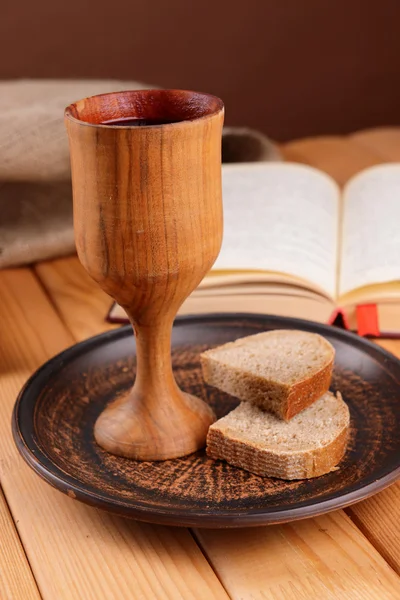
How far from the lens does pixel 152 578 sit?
64 cm

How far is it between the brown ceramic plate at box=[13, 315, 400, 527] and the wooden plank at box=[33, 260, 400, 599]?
0.10 feet

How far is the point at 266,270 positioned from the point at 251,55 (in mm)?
1529

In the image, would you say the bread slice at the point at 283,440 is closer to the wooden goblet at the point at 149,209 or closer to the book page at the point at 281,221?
the wooden goblet at the point at 149,209

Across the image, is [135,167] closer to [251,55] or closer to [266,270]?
[266,270]

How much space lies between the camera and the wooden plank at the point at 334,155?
1592mm

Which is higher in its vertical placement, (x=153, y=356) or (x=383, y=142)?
(x=153, y=356)

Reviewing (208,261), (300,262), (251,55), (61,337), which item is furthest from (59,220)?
(251,55)

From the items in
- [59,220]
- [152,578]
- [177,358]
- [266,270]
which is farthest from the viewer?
[59,220]

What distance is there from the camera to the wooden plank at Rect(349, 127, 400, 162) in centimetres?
165

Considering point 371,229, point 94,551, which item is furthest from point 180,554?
point 371,229

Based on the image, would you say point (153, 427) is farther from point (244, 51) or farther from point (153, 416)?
point (244, 51)

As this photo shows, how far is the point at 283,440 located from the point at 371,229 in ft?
1.70

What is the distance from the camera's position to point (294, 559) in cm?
66

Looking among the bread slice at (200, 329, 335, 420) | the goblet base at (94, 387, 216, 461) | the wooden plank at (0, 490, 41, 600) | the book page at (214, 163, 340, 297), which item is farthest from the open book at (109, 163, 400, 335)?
the wooden plank at (0, 490, 41, 600)
